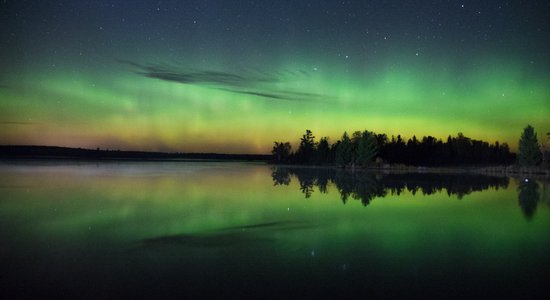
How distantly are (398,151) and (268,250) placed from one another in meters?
138

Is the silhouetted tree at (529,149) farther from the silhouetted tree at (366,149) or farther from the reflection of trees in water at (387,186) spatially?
the silhouetted tree at (366,149)

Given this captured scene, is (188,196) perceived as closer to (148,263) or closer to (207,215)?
(207,215)

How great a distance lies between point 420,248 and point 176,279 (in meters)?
7.34

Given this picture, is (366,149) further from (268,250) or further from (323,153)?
(268,250)

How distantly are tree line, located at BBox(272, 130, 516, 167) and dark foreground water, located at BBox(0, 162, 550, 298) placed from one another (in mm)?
100320

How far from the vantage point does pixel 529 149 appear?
79688 millimetres

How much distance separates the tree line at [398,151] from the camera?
12288 centimetres

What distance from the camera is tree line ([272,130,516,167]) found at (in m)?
123

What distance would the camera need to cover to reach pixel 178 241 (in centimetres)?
1357

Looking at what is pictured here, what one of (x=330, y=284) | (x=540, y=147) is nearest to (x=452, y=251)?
(x=330, y=284)

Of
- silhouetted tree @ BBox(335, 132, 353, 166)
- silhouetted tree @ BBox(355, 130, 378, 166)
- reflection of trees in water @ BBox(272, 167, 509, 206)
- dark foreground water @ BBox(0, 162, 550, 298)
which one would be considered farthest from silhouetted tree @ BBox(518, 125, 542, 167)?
dark foreground water @ BBox(0, 162, 550, 298)

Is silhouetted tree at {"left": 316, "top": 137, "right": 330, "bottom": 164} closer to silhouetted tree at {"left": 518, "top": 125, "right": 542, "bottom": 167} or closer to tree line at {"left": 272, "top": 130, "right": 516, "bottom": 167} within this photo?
tree line at {"left": 272, "top": 130, "right": 516, "bottom": 167}

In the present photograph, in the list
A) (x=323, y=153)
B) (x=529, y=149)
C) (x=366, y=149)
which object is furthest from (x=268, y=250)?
(x=323, y=153)

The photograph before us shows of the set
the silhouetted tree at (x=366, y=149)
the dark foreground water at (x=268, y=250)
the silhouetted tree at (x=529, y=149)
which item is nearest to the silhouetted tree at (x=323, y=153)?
the silhouetted tree at (x=366, y=149)
